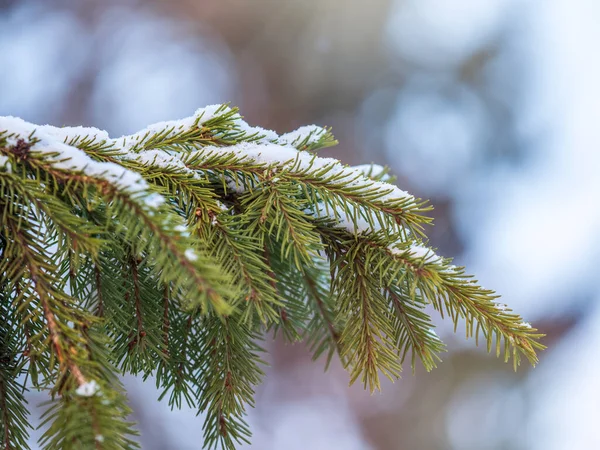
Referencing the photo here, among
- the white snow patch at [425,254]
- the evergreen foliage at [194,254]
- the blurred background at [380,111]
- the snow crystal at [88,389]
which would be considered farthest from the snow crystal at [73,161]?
the blurred background at [380,111]

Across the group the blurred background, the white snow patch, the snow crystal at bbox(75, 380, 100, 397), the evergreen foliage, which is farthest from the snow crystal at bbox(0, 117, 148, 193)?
the blurred background

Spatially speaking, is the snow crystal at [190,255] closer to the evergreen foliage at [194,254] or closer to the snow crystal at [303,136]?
the evergreen foliage at [194,254]

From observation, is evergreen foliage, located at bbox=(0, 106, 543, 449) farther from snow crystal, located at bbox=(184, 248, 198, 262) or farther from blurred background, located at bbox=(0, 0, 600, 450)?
blurred background, located at bbox=(0, 0, 600, 450)

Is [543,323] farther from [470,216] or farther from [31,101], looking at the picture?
[31,101]

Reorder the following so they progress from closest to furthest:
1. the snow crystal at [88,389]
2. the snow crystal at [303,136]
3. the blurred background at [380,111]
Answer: the snow crystal at [88,389] → the snow crystal at [303,136] → the blurred background at [380,111]

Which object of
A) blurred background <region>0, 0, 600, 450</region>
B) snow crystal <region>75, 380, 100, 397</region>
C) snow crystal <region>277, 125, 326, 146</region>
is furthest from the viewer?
blurred background <region>0, 0, 600, 450</region>

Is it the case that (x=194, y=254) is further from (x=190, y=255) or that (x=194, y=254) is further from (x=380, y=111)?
(x=380, y=111)

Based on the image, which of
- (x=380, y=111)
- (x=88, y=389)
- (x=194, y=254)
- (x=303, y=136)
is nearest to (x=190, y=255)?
(x=194, y=254)
